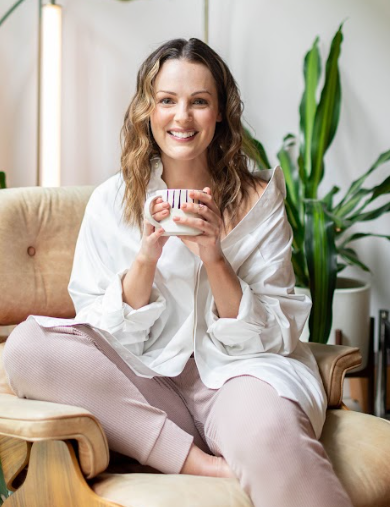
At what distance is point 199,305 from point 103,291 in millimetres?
208

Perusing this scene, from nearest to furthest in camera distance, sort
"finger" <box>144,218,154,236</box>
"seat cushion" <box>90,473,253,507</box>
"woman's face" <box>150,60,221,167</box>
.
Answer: "seat cushion" <box>90,473,253,507</box> < "finger" <box>144,218,154,236</box> < "woman's face" <box>150,60,221,167</box>

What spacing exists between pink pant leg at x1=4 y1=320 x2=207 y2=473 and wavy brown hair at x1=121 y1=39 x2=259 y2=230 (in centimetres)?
39

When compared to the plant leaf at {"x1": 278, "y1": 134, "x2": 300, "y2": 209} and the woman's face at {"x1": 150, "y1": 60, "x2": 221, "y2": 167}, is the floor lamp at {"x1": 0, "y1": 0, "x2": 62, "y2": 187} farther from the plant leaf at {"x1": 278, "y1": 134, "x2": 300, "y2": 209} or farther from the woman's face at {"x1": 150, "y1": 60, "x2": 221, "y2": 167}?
the woman's face at {"x1": 150, "y1": 60, "x2": 221, "y2": 167}

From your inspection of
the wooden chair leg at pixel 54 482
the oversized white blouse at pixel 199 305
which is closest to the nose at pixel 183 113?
the oversized white blouse at pixel 199 305

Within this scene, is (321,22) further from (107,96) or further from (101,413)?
(101,413)

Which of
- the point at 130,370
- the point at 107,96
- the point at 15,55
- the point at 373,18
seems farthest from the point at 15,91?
the point at 130,370

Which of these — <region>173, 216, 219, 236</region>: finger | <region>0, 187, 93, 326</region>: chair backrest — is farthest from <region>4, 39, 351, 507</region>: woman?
<region>0, 187, 93, 326</region>: chair backrest

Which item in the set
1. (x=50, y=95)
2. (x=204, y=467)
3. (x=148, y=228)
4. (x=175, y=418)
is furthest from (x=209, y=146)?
(x=50, y=95)

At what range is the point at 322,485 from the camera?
4.20ft

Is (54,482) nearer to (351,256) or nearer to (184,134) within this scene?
(184,134)

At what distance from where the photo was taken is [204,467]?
140cm

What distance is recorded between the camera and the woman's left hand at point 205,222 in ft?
4.74

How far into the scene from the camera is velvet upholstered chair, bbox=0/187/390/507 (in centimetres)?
127

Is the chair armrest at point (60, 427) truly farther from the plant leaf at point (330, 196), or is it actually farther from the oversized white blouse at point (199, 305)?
the plant leaf at point (330, 196)
